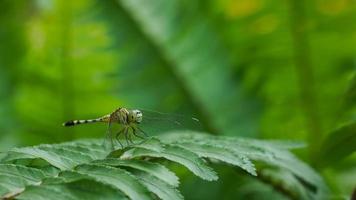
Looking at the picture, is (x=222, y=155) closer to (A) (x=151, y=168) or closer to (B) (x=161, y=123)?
(A) (x=151, y=168)

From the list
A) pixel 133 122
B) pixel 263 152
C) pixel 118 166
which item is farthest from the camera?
pixel 133 122

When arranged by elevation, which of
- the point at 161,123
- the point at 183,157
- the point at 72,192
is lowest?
the point at 72,192

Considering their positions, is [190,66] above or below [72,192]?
above

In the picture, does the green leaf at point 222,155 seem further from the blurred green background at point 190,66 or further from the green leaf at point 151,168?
the blurred green background at point 190,66

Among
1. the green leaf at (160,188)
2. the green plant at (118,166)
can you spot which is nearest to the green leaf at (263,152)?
the green plant at (118,166)

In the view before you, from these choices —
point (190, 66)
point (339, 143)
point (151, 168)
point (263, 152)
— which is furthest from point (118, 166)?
point (190, 66)

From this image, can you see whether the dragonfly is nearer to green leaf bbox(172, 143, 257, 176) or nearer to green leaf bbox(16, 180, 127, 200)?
green leaf bbox(172, 143, 257, 176)

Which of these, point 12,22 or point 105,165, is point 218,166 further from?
point 12,22
